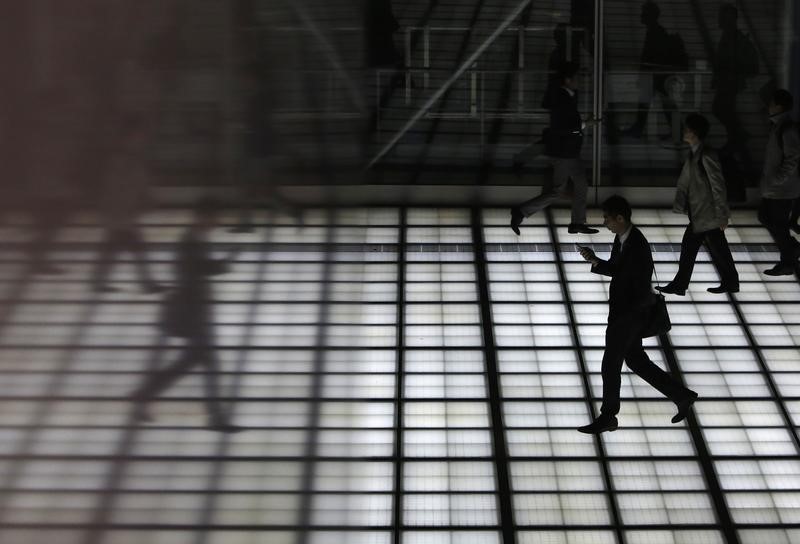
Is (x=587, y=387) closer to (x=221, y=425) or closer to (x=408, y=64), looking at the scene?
(x=408, y=64)

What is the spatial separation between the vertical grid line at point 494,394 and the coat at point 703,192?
66.2 inches

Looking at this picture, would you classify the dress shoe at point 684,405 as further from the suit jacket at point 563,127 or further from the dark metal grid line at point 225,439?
the dark metal grid line at point 225,439

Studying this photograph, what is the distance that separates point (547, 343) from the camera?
24.9 ft

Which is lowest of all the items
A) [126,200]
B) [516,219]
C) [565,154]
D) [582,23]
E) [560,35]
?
[516,219]

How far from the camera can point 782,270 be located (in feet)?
27.0

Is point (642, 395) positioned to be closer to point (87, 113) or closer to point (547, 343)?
point (547, 343)

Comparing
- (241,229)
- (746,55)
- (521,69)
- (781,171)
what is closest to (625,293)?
(781,171)

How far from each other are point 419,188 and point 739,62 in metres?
3.47

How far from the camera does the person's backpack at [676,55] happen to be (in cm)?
1024

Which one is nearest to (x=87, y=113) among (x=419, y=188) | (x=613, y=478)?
(x=613, y=478)

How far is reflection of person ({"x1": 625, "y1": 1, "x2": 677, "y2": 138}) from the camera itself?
10.2 metres

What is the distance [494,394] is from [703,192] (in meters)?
1.99

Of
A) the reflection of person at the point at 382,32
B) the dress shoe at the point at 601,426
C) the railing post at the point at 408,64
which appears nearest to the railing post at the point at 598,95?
the railing post at the point at 408,64

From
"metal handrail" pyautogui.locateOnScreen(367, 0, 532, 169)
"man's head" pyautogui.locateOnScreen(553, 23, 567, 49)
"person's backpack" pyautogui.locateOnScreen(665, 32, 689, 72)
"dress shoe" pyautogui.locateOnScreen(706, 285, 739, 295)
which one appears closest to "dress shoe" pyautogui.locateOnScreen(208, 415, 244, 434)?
"dress shoe" pyautogui.locateOnScreen(706, 285, 739, 295)
